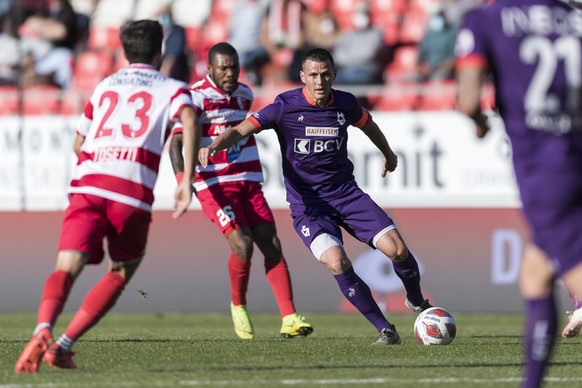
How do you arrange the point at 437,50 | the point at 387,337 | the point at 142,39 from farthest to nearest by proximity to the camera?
the point at 437,50 < the point at 387,337 < the point at 142,39

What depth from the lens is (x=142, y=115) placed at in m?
7.05

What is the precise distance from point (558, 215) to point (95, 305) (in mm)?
2994

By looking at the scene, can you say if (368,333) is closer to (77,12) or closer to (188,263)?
(188,263)

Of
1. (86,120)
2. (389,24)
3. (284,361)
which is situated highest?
(389,24)

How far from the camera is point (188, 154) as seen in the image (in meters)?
6.82

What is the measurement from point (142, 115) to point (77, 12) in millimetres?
12666

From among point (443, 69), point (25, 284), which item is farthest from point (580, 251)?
point (443, 69)

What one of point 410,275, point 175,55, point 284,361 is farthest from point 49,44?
point 284,361

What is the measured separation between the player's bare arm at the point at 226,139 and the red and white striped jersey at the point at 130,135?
1.33 m

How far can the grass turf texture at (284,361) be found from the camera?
6.70m

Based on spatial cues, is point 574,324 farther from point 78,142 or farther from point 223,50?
point 78,142

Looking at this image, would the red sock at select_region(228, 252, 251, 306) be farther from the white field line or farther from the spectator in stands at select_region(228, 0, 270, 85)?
the spectator in stands at select_region(228, 0, 270, 85)

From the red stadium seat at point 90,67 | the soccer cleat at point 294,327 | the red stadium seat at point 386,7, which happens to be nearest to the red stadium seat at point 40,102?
the red stadium seat at point 90,67

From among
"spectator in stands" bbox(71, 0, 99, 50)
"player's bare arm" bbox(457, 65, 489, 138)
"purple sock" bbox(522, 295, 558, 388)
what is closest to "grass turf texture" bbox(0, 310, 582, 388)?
"purple sock" bbox(522, 295, 558, 388)
